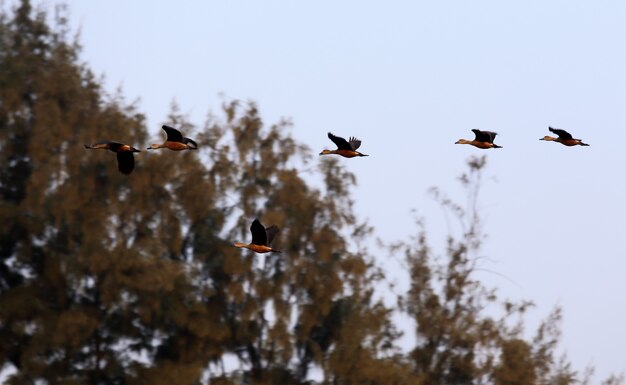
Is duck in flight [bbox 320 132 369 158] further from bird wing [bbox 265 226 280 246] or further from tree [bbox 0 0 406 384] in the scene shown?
tree [bbox 0 0 406 384]

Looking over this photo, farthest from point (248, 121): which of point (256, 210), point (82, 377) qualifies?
point (82, 377)

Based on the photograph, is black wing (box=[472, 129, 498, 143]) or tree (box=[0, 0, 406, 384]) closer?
black wing (box=[472, 129, 498, 143])

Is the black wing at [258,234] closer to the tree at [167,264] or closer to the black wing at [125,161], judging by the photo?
the black wing at [125,161]

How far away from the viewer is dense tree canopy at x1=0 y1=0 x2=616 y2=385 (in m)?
34.8

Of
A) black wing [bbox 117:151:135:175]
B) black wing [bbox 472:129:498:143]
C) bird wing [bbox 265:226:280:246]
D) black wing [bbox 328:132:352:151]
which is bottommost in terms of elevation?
bird wing [bbox 265:226:280:246]

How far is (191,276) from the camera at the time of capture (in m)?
35.6

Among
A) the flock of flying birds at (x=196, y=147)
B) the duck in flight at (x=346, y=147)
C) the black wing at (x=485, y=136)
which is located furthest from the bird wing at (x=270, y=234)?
the black wing at (x=485, y=136)

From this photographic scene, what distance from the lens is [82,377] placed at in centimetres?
3462

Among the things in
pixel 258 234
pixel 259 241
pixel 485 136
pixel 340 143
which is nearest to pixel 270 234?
pixel 259 241

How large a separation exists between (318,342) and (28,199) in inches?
298

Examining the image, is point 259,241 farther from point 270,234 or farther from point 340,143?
point 340,143

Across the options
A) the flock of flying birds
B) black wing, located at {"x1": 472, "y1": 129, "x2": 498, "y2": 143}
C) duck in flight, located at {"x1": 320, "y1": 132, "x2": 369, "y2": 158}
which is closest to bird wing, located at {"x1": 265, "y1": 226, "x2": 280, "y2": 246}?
the flock of flying birds

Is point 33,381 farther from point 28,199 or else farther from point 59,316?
point 28,199

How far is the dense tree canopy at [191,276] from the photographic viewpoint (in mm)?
34812
